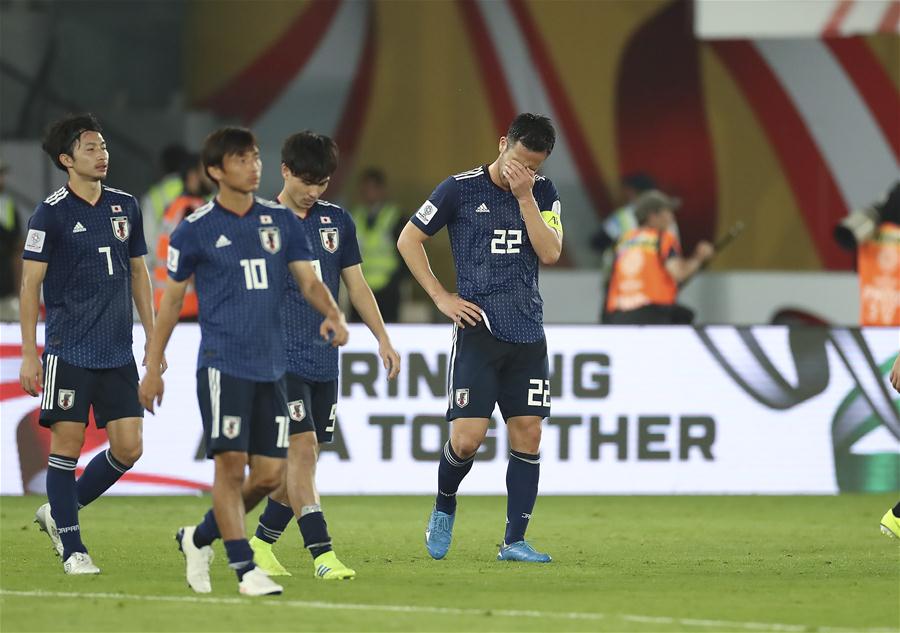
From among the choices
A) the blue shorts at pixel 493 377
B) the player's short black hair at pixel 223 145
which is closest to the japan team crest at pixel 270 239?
the player's short black hair at pixel 223 145

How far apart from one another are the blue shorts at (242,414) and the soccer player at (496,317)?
54.5 inches

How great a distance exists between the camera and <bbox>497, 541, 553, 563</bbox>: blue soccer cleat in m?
7.92

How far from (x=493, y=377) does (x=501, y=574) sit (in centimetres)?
92

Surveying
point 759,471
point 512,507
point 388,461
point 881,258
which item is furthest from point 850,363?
point 512,507

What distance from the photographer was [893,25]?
536 inches

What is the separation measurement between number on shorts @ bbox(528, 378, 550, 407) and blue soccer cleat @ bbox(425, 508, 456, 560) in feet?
2.09

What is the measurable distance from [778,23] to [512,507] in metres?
6.55

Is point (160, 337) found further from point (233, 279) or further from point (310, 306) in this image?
point (310, 306)

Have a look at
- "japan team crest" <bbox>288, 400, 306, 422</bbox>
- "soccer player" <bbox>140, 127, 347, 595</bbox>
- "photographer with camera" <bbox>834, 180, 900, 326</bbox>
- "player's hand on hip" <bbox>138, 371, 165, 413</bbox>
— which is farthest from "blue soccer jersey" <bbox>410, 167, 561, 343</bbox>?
"photographer with camera" <bbox>834, 180, 900, 326</bbox>

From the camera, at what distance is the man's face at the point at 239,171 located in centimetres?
657

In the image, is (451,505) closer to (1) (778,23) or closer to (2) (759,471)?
Result: (2) (759,471)

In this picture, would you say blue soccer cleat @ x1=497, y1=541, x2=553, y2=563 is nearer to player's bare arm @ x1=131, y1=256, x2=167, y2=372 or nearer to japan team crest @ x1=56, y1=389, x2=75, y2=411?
player's bare arm @ x1=131, y1=256, x2=167, y2=372

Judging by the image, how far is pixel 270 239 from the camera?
21.8 feet

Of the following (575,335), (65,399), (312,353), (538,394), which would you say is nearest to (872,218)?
(575,335)
